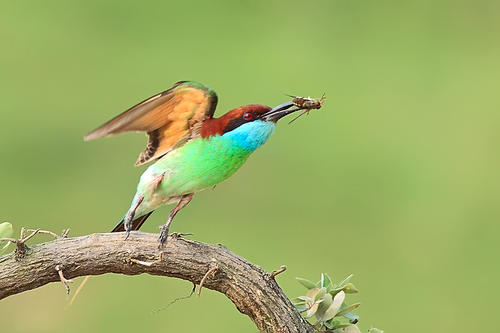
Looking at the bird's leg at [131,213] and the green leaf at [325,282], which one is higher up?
the bird's leg at [131,213]

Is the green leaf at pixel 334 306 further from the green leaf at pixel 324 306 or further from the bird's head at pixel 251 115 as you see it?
the bird's head at pixel 251 115

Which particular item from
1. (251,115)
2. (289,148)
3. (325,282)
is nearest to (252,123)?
(251,115)

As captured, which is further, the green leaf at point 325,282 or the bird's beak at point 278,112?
the bird's beak at point 278,112

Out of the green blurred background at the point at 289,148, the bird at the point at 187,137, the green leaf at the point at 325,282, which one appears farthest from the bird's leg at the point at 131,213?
the green blurred background at the point at 289,148

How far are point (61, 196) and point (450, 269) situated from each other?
1443 mm

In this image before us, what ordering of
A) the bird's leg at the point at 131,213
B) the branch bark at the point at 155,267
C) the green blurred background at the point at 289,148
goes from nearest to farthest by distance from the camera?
the branch bark at the point at 155,267
the bird's leg at the point at 131,213
the green blurred background at the point at 289,148

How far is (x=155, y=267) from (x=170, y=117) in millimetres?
359

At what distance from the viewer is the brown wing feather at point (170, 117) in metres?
1.48

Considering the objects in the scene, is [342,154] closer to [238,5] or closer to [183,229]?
[183,229]

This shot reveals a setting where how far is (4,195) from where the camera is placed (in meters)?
3.69

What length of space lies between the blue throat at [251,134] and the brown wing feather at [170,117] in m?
0.07

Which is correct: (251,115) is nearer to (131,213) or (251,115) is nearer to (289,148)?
(131,213)

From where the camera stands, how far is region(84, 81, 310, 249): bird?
1.45 meters

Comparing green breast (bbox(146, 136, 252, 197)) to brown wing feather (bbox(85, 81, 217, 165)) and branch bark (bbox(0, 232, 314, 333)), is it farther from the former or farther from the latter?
branch bark (bbox(0, 232, 314, 333))
